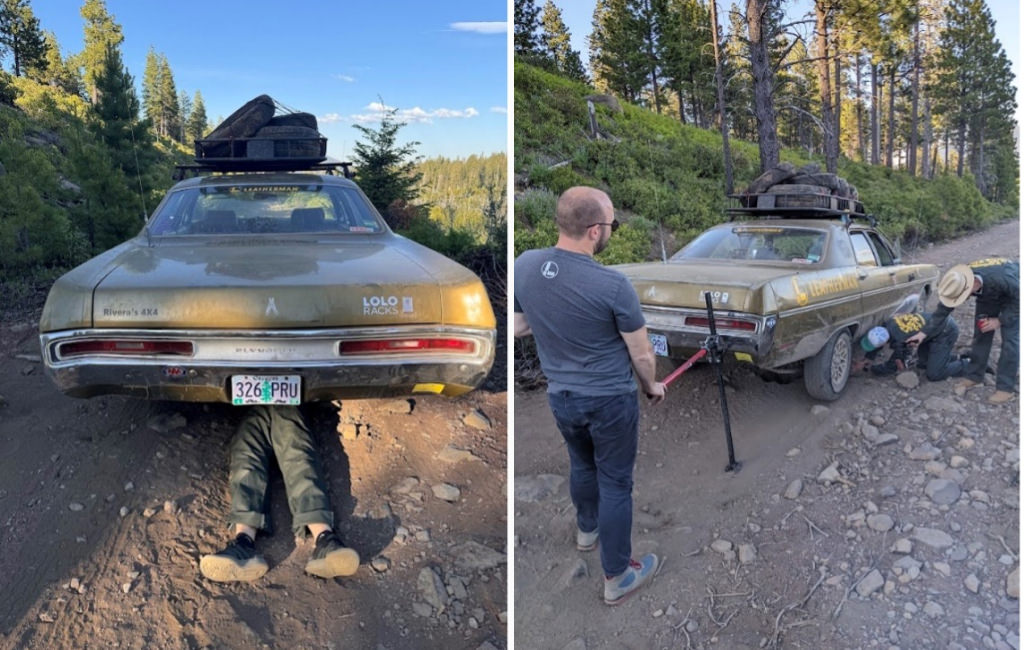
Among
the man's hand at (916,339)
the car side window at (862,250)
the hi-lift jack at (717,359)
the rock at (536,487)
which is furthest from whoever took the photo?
the car side window at (862,250)

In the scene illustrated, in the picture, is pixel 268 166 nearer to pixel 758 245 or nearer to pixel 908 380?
pixel 758 245

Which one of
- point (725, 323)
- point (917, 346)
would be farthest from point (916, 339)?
point (725, 323)

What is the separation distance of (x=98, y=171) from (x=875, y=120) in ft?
23.1

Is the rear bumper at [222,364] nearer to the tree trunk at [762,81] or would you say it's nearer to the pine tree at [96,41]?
the tree trunk at [762,81]

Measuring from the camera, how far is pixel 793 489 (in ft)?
9.91

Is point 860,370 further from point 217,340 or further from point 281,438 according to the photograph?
point 217,340

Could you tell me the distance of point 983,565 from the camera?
2.44 metres

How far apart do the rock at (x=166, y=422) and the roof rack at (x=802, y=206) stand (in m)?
3.39

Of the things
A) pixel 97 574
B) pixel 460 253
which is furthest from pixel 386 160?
pixel 97 574

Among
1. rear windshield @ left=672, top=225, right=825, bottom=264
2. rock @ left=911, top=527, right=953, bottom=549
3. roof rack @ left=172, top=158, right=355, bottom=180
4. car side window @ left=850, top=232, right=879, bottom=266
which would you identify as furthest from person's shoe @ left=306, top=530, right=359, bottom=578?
car side window @ left=850, top=232, right=879, bottom=266

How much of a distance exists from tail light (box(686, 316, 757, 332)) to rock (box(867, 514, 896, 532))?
97cm

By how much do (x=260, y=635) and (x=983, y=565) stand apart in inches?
96.1

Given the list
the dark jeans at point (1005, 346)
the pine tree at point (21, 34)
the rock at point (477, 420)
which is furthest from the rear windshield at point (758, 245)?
the pine tree at point (21, 34)

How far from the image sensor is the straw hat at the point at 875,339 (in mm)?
3949
